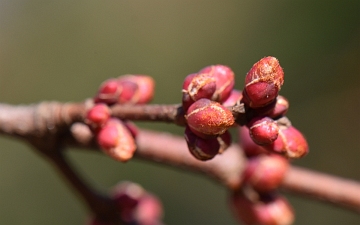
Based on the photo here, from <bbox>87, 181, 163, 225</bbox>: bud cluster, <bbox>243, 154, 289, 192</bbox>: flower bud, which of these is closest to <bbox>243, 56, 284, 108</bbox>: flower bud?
<bbox>243, 154, 289, 192</bbox>: flower bud

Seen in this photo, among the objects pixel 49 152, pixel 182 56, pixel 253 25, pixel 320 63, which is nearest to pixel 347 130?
pixel 320 63

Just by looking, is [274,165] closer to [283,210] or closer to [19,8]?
[283,210]

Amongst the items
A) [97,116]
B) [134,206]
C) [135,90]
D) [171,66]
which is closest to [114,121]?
[97,116]

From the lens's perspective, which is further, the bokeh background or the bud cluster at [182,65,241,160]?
the bokeh background

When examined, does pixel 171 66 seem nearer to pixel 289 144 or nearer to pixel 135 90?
pixel 135 90

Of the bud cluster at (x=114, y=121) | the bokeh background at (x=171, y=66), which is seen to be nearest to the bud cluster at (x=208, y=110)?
the bud cluster at (x=114, y=121)

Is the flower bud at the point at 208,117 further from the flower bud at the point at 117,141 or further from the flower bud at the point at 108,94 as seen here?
the flower bud at the point at 108,94

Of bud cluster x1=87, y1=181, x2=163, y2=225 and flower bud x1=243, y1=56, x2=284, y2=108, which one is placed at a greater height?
flower bud x1=243, y1=56, x2=284, y2=108

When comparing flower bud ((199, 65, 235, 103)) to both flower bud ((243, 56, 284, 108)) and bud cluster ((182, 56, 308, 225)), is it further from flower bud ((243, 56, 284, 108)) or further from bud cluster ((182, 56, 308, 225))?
flower bud ((243, 56, 284, 108))
